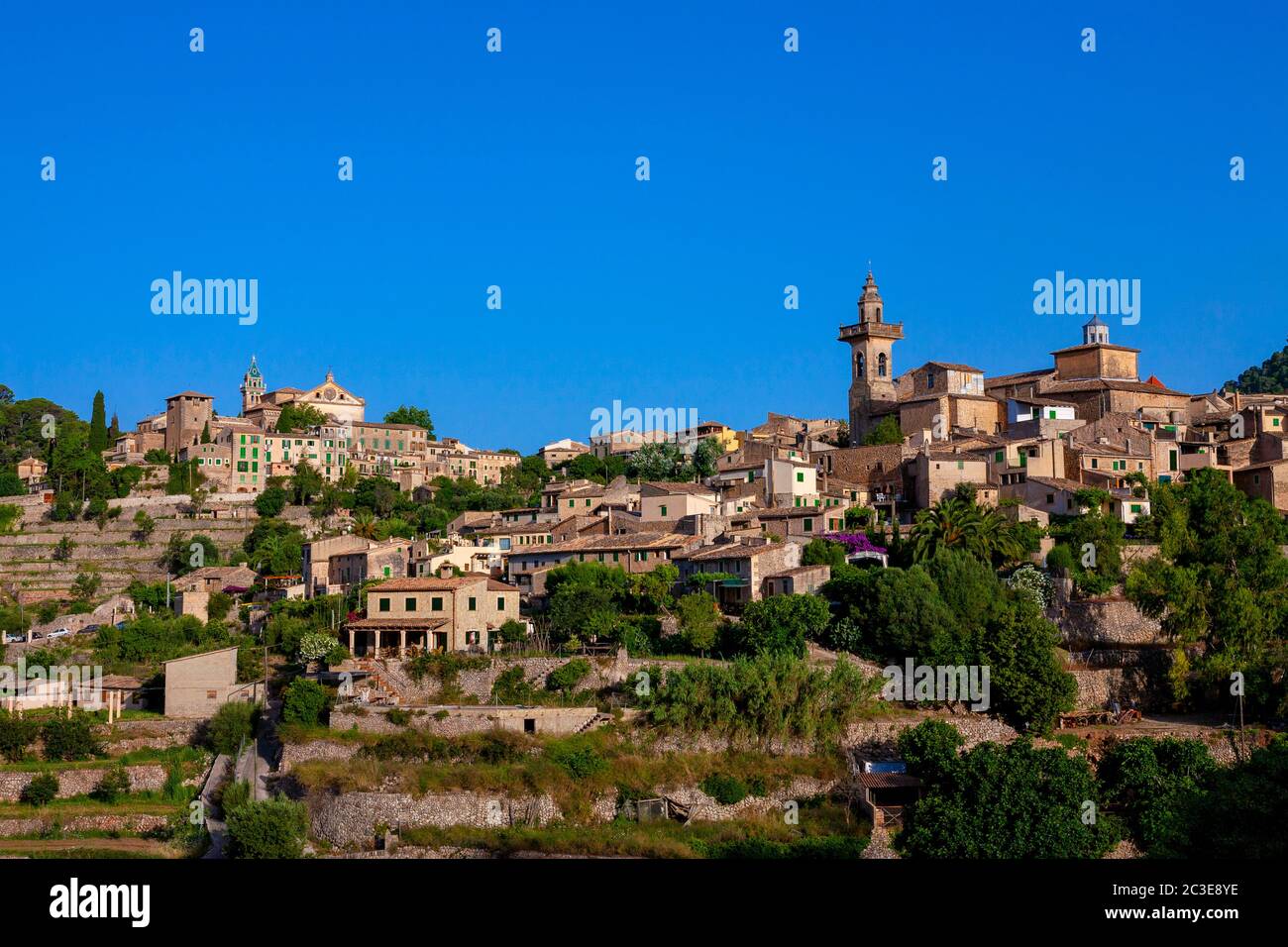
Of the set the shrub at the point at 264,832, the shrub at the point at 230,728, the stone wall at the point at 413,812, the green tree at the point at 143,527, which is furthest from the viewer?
the green tree at the point at 143,527

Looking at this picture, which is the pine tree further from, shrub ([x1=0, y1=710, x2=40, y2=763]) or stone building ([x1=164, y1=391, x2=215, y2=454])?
shrub ([x1=0, y1=710, x2=40, y2=763])

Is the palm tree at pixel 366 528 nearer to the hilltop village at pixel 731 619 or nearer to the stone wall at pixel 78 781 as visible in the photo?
the hilltop village at pixel 731 619

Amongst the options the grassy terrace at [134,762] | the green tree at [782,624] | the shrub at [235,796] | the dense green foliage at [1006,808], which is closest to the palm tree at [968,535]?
the green tree at [782,624]

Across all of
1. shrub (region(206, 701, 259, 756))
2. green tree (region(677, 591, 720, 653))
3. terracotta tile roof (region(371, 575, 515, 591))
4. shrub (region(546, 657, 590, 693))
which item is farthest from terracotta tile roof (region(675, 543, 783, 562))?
shrub (region(206, 701, 259, 756))

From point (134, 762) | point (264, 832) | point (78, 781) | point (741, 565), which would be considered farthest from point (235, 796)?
point (741, 565)

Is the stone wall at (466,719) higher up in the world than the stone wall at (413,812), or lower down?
higher up
